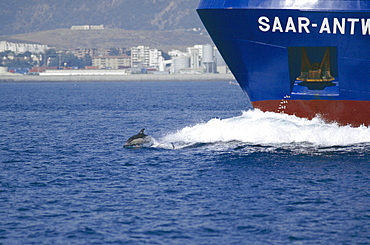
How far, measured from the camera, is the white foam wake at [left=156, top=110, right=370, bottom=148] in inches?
1228

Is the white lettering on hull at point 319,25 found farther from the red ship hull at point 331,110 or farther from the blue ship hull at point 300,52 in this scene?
the red ship hull at point 331,110

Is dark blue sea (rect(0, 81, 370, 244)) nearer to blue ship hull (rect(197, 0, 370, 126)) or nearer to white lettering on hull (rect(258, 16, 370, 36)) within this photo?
blue ship hull (rect(197, 0, 370, 126))

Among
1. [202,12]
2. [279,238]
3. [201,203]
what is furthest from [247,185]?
[202,12]

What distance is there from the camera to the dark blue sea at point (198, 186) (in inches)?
701

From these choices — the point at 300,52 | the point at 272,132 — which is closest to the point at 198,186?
the point at 272,132

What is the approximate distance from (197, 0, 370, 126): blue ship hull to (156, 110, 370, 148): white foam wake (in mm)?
555

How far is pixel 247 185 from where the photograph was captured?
2300cm

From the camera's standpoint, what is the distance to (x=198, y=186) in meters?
23.1

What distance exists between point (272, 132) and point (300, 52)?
14.0 feet

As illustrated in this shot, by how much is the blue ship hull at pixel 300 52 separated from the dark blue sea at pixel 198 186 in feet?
3.68

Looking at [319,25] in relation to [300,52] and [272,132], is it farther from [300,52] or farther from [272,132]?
[272,132]

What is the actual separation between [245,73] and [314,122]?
173 inches

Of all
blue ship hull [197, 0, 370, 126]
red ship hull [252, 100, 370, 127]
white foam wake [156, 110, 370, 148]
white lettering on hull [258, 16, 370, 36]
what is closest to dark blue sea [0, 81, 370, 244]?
white foam wake [156, 110, 370, 148]

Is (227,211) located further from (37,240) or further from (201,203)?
(37,240)
